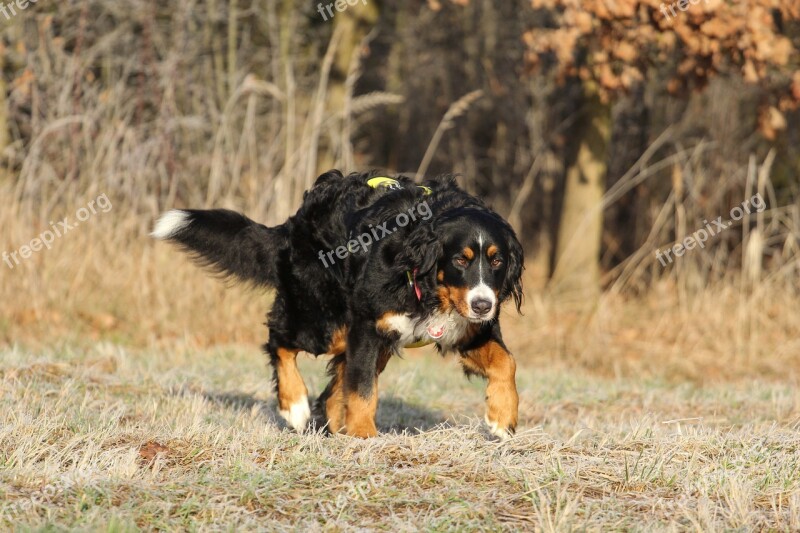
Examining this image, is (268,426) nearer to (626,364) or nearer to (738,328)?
(626,364)

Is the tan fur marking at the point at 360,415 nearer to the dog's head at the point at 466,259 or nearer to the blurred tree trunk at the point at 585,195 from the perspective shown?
the dog's head at the point at 466,259

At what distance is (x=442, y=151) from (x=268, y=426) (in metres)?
12.2

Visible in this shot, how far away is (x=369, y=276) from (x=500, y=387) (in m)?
0.81

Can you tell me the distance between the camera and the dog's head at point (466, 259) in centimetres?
479

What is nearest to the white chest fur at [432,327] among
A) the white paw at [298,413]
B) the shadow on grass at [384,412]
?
the white paw at [298,413]

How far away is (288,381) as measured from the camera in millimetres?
5691

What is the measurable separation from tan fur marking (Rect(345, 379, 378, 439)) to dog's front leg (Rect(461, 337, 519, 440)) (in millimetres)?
549

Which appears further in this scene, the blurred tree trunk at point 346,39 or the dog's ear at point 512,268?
the blurred tree trunk at point 346,39

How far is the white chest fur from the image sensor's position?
503 centimetres

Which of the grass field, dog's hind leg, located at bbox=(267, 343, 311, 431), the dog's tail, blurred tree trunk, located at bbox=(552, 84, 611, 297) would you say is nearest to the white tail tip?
the dog's tail

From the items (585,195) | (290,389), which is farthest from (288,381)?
(585,195)

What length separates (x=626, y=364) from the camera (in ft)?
32.7

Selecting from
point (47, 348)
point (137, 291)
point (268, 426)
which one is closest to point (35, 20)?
point (137, 291)

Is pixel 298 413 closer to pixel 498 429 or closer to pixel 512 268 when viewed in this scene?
pixel 498 429
